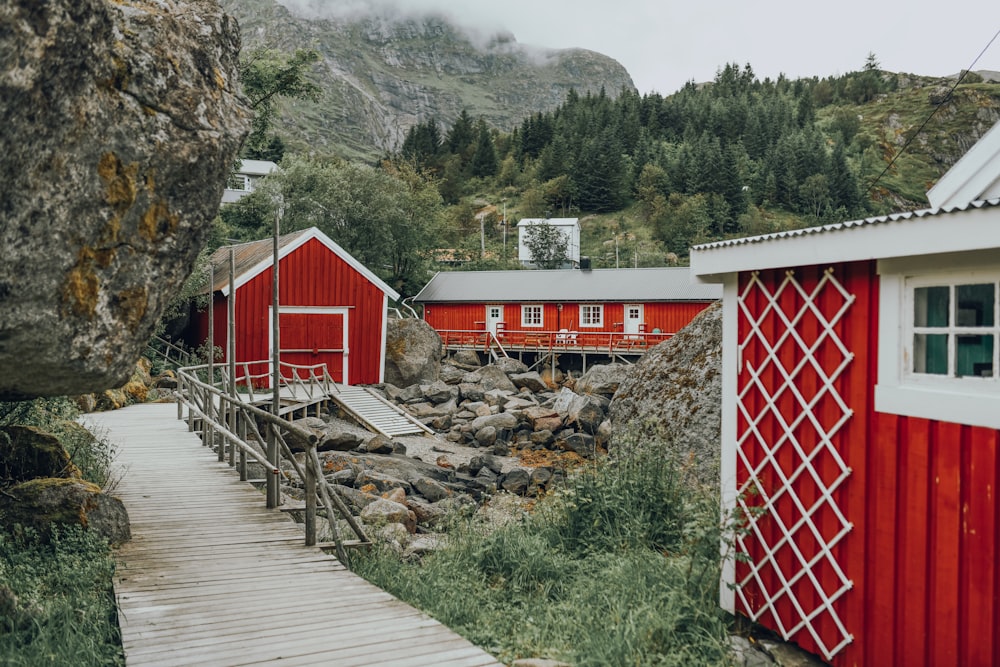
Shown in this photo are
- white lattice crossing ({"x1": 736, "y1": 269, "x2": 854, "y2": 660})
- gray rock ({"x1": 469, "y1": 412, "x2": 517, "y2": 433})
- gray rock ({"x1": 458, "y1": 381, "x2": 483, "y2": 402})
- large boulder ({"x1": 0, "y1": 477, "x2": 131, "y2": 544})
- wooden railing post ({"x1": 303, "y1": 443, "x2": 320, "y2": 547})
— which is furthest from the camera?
gray rock ({"x1": 458, "y1": 381, "x2": 483, "y2": 402})

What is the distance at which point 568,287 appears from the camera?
1447 inches

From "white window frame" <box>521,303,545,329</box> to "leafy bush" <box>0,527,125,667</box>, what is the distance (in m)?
30.3

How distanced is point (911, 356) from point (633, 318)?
3025 centimetres

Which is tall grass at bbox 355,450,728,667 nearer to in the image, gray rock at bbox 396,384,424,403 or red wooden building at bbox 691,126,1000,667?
red wooden building at bbox 691,126,1000,667

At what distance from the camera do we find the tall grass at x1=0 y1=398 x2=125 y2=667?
14.8 ft

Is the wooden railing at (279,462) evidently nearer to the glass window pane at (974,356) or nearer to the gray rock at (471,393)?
the glass window pane at (974,356)

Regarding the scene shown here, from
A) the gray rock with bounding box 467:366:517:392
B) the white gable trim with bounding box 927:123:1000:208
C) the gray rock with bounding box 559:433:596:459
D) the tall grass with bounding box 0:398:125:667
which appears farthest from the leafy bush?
the gray rock with bounding box 467:366:517:392

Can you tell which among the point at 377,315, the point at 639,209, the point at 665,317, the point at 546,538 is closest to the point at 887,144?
the point at 639,209

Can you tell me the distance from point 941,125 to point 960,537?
13293cm

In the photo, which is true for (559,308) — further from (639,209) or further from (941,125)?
(941,125)

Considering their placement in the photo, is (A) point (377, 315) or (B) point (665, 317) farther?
(B) point (665, 317)

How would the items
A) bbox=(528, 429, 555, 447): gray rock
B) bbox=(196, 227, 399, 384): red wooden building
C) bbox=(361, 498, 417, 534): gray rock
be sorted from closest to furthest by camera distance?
1. bbox=(361, 498, 417, 534): gray rock
2. bbox=(528, 429, 555, 447): gray rock
3. bbox=(196, 227, 399, 384): red wooden building

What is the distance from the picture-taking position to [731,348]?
624cm

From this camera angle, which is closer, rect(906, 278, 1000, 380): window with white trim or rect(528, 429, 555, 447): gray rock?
rect(906, 278, 1000, 380): window with white trim
